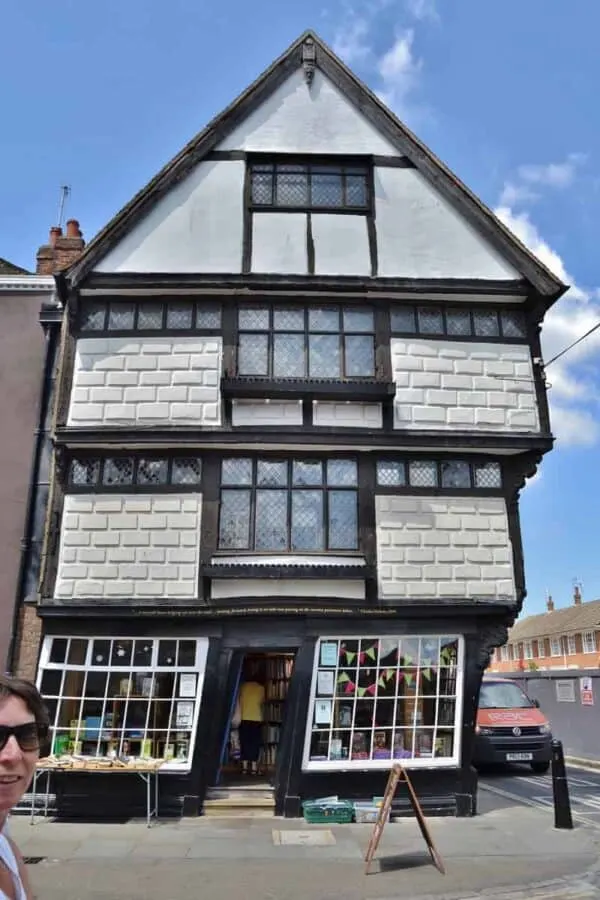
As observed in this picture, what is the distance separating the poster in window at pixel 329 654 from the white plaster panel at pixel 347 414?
3.51 m

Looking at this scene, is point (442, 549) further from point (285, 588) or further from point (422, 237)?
point (422, 237)

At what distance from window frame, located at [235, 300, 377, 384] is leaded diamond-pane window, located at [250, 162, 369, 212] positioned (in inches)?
71.4

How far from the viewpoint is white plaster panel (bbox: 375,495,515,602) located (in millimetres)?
10273

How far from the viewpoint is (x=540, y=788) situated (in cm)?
1297

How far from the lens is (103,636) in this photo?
33.5 feet

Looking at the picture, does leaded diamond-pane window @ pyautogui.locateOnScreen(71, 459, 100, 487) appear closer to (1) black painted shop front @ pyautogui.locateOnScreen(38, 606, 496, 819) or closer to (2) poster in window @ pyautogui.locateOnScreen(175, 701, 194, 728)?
(1) black painted shop front @ pyautogui.locateOnScreen(38, 606, 496, 819)

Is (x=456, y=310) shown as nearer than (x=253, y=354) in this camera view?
No

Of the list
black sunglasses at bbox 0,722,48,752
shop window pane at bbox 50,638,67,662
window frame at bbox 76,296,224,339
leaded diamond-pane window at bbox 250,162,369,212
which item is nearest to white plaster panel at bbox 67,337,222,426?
window frame at bbox 76,296,224,339

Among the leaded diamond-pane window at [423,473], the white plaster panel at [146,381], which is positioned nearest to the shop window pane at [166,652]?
the white plaster panel at [146,381]

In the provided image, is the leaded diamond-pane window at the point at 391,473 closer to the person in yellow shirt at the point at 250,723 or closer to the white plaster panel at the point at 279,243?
the white plaster panel at the point at 279,243

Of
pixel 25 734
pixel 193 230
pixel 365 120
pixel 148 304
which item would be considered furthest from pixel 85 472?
pixel 25 734

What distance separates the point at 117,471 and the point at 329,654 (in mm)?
4502

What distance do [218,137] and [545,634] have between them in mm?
51011

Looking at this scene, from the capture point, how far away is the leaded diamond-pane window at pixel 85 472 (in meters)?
10.7
